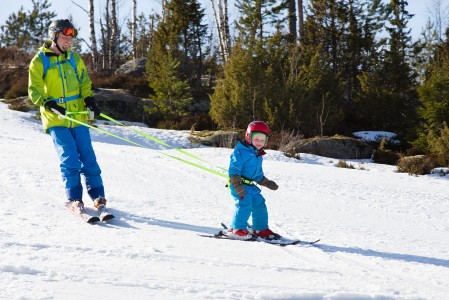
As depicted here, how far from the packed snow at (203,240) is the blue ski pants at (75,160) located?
26 cm

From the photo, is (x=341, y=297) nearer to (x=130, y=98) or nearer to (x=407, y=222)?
(x=407, y=222)

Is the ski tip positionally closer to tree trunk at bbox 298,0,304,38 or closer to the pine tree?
the pine tree

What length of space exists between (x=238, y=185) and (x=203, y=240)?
1.82ft

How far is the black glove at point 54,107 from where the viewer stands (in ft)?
13.8

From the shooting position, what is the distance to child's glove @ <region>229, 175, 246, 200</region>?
387 centimetres

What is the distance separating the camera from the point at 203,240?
12.2 feet

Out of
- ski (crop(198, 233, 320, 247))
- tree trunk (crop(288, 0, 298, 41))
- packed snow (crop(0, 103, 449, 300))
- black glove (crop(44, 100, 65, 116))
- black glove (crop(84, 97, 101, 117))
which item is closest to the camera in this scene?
packed snow (crop(0, 103, 449, 300))

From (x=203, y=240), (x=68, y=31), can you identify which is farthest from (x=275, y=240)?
(x=68, y=31)

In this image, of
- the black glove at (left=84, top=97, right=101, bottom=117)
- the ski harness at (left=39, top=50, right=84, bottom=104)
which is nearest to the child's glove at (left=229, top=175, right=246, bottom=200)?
the black glove at (left=84, top=97, right=101, bottom=117)

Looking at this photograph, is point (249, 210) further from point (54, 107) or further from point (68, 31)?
point (68, 31)

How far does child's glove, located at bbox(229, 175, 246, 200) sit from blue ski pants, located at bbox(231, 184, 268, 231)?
0.11 m

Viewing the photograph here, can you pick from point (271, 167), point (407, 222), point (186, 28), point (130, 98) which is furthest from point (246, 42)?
point (407, 222)

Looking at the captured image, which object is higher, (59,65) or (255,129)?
(59,65)

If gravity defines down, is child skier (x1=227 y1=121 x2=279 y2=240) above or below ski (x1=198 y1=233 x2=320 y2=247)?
above
